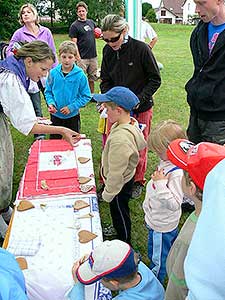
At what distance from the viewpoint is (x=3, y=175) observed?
2.90 metres

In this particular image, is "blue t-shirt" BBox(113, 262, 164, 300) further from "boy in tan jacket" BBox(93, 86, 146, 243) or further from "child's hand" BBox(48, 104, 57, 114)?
"child's hand" BBox(48, 104, 57, 114)

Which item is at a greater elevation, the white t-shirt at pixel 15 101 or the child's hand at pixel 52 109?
the white t-shirt at pixel 15 101

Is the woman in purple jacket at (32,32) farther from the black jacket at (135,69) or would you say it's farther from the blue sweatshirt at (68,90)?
the black jacket at (135,69)

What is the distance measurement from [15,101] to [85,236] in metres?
1.02

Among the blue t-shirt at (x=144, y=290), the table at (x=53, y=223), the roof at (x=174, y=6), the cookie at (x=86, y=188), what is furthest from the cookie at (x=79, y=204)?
the roof at (x=174, y=6)

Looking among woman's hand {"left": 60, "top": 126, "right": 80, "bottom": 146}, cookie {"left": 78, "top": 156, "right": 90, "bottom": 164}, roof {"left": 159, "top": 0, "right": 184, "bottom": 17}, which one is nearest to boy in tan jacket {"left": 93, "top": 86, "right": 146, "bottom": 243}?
cookie {"left": 78, "top": 156, "right": 90, "bottom": 164}

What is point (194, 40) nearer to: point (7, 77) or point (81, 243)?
point (7, 77)

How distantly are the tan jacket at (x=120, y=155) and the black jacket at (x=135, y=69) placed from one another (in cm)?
90

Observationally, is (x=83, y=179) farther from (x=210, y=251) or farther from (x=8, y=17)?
(x=8, y=17)

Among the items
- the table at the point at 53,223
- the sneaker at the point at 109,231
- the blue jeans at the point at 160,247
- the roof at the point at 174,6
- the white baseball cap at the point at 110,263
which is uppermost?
the white baseball cap at the point at 110,263

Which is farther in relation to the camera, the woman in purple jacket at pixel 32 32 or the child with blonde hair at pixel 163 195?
the woman in purple jacket at pixel 32 32

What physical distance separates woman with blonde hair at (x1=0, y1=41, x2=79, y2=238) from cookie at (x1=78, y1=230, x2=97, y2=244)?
0.88 meters

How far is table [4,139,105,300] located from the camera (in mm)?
2014

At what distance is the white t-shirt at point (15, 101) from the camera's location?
2654mm
